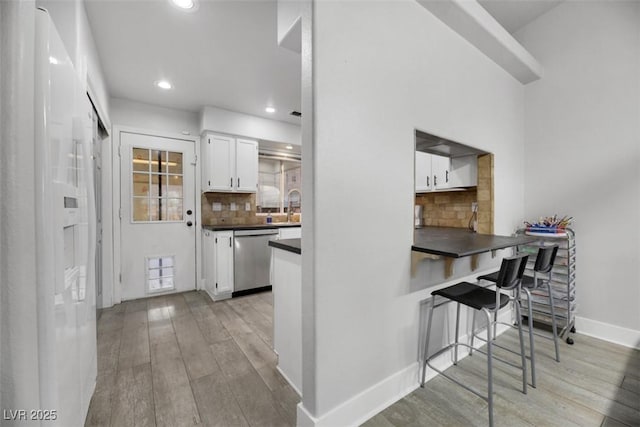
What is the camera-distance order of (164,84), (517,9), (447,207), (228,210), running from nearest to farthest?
(517,9), (447,207), (164,84), (228,210)

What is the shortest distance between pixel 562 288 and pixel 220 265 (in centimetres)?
368

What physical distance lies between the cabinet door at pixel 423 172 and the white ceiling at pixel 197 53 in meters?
1.52

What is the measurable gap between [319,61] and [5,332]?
147cm

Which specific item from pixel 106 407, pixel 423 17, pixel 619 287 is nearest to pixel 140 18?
pixel 423 17

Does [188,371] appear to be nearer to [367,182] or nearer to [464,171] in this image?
[367,182]

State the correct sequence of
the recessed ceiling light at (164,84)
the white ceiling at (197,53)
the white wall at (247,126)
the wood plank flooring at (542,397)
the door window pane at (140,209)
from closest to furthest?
the wood plank flooring at (542,397), the white ceiling at (197,53), the recessed ceiling light at (164,84), the door window pane at (140,209), the white wall at (247,126)

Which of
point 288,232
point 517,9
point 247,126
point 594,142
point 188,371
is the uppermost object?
point 517,9

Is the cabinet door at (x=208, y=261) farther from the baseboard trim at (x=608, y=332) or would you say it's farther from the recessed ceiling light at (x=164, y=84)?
the baseboard trim at (x=608, y=332)

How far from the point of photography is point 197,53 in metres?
2.38

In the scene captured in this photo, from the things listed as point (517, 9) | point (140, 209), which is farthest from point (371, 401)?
point (517, 9)

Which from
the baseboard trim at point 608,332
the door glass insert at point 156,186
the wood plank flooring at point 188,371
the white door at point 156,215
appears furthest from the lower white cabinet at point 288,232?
the baseboard trim at point 608,332

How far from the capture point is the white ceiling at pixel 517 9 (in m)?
2.42

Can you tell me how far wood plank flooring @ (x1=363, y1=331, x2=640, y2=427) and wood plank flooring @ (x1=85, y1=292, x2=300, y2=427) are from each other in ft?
2.36

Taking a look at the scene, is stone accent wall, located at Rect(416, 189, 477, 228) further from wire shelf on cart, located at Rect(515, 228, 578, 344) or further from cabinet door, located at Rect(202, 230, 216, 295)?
cabinet door, located at Rect(202, 230, 216, 295)
